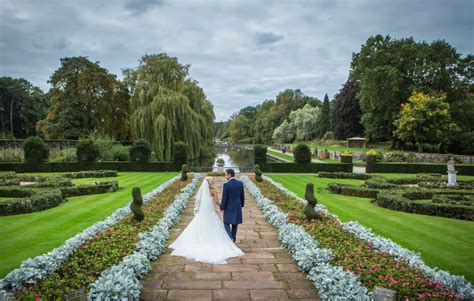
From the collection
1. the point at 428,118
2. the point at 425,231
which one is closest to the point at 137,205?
the point at 425,231

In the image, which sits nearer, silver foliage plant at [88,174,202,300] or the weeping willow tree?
silver foliage plant at [88,174,202,300]

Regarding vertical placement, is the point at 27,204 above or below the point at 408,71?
below

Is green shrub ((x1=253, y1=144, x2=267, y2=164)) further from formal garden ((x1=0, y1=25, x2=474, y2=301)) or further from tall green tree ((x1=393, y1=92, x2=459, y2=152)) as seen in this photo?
tall green tree ((x1=393, y1=92, x2=459, y2=152))

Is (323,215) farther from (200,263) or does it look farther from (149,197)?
(149,197)

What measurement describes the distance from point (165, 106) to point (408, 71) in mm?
26213

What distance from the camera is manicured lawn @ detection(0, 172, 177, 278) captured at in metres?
5.96

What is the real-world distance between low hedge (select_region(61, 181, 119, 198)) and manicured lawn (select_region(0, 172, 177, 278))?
51 centimetres

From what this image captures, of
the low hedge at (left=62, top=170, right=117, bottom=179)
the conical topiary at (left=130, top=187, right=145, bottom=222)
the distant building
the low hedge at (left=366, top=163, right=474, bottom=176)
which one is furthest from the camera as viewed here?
the distant building

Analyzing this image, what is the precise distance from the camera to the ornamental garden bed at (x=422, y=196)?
973 centimetres

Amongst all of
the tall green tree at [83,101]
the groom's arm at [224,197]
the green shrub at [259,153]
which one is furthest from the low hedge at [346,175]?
the tall green tree at [83,101]

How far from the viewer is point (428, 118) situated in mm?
29344

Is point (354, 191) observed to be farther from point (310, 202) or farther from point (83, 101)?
point (83, 101)

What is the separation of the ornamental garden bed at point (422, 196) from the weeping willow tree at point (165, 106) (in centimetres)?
1466

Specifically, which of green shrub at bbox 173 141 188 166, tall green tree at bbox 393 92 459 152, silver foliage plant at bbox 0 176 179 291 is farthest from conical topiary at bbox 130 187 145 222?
tall green tree at bbox 393 92 459 152
